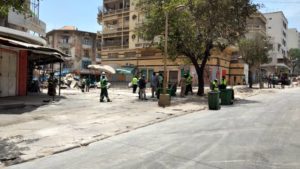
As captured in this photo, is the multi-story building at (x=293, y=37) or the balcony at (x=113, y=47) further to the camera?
the multi-story building at (x=293, y=37)

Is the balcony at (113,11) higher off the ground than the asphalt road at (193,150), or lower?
higher

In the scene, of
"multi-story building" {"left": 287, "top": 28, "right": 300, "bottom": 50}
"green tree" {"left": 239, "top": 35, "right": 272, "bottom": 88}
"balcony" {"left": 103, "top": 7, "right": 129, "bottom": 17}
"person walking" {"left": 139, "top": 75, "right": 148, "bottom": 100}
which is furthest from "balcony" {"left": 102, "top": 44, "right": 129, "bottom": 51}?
"multi-story building" {"left": 287, "top": 28, "right": 300, "bottom": 50}

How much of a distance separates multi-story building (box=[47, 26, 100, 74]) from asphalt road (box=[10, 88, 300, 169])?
68.1 m

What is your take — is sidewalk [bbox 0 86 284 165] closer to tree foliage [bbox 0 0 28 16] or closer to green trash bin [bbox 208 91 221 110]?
green trash bin [bbox 208 91 221 110]

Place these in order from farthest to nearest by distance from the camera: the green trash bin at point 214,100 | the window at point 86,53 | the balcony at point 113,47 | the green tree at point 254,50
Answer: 1. the window at point 86,53
2. the balcony at point 113,47
3. the green tree at point 254,50
4. the green trash bin at point 214,100

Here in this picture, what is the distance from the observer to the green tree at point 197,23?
26.4 meters

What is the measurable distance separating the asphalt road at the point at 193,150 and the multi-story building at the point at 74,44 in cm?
6814

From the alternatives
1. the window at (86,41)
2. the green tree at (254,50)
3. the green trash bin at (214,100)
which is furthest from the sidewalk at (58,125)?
the window at (86,41)

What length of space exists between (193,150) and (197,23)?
1894cm

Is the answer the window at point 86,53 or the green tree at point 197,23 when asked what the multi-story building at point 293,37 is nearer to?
the window at point 86,53

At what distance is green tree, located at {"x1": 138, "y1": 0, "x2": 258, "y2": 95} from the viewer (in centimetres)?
2644

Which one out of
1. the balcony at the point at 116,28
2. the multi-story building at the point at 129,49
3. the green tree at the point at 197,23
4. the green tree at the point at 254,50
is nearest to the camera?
the green tree at the point at 197,23

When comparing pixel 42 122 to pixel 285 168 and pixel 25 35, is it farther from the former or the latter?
pixel 25 35

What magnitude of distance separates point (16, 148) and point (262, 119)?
958 cm
